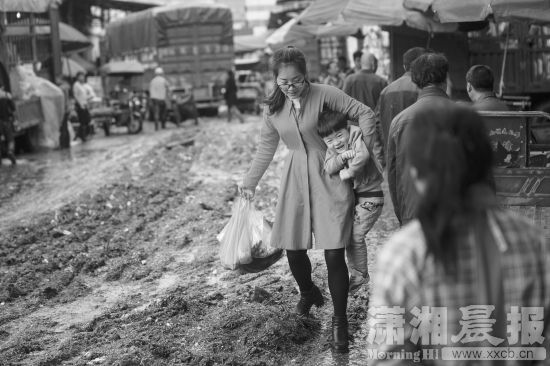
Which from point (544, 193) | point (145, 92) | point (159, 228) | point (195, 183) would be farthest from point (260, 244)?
point (145, 92)

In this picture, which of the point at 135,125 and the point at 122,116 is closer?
the point at 122,116

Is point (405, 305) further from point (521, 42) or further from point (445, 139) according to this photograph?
point (521, 42)

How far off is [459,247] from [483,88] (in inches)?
184

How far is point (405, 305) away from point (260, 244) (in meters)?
3.49

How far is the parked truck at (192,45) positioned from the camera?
32.1m

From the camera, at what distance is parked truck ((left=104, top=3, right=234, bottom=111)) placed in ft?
105

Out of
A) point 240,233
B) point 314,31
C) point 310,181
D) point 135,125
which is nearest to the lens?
point 310,181

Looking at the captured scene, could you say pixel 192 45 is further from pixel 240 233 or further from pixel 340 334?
pixel 340 334

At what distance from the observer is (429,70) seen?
556 centimetres

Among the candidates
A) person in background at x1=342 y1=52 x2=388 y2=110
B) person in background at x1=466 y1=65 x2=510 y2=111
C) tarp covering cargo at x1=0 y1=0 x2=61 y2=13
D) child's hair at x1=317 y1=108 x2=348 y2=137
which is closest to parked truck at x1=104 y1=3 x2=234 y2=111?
tarp covering cargo at x1=0 y1=0 x2=61 y2=13

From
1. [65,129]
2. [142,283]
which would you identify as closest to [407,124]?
[142,283]

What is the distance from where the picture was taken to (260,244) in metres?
6.12

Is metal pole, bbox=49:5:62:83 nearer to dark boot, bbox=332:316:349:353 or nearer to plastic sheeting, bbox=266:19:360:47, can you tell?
plastic sheeting, bbox=266:19:360:47

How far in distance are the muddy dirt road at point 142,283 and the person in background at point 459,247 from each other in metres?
2.95
